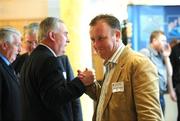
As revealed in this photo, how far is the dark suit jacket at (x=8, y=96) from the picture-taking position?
2.90 meters

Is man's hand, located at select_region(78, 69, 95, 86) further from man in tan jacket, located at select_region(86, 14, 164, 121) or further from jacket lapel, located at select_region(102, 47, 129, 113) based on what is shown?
jacket lapel, located at select_region(102, 47, 129, 113)

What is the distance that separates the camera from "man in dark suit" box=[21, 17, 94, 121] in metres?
2.43

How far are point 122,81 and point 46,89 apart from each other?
1.75ft

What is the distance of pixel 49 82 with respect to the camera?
2.44 meters

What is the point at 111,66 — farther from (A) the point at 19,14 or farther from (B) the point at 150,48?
(A) the point at 19,14

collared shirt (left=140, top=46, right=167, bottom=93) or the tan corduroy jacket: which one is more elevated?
the tan corduroy jacket

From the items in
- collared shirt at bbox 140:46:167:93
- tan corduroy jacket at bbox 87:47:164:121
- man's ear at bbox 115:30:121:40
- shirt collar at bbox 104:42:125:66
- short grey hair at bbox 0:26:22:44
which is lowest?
collared shirt at bbox 140:46:167:93

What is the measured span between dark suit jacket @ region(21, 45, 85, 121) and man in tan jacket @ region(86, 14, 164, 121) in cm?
23

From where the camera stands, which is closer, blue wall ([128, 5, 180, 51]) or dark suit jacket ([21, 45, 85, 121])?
dark suit jacket ([21, 45, 85, 121])

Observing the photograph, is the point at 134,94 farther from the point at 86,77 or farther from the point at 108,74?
the point at 86,77

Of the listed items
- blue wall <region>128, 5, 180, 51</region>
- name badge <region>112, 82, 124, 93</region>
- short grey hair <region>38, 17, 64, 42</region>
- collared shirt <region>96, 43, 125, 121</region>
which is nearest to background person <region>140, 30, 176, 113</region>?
blue wall <region>128, 5, 180, 51</region>

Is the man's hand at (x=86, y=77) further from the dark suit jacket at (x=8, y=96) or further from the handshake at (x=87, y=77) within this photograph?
the dark suit jacket at (x=8, y=96)

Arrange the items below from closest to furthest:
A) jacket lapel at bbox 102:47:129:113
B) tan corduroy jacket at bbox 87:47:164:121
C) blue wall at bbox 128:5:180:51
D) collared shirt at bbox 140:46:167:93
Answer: tan corduroy jacket at bbox 87:47:164:121, jacket lapel at bbox 102:47:129:113, collared shirt at bbox 140:46:167:93, blue wall at bbox 128:5:180:51

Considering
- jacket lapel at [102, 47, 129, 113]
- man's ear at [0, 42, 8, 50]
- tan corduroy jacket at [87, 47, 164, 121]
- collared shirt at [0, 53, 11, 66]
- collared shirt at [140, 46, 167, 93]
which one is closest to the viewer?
tan corduroy jacket at [87, 47, 164, 121]
